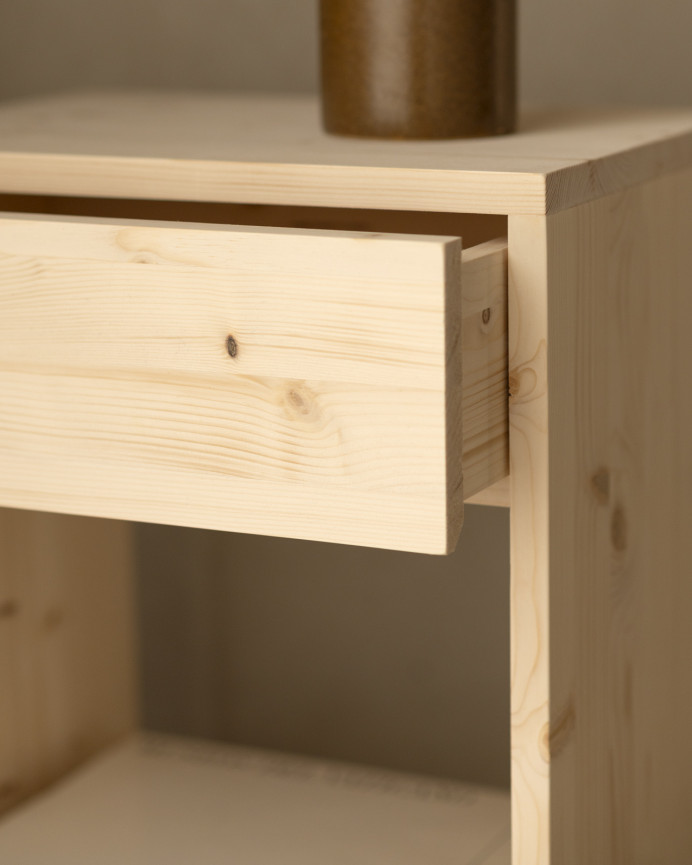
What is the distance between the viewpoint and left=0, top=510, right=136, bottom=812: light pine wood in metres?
1.18

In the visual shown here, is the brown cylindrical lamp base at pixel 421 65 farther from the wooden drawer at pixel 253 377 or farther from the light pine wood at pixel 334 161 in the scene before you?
the wooden drawer at pixel 253 377

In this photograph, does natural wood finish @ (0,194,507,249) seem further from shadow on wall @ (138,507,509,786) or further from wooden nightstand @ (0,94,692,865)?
shadow on wall @ (138,507,509,786)

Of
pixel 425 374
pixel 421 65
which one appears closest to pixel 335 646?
pixel 421 65

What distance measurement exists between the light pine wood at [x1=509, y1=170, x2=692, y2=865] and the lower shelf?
162 millimetres

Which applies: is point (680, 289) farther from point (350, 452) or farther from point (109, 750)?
point (109, 750)

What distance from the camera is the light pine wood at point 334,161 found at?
31.4 inches

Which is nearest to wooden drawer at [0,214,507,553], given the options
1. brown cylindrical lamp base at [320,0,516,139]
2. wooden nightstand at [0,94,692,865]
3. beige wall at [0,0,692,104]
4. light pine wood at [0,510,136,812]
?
wooden nightstand at [0,94,692,865]

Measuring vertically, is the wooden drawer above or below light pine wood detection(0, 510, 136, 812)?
above

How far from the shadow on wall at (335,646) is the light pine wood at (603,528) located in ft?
1.24

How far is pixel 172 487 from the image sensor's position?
77 centimetres

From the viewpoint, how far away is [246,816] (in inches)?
44.5

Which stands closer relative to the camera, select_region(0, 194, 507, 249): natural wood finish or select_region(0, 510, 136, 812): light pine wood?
select_region(0, 194, 507, 249): natural wood finish

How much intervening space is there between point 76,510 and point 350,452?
0.18m

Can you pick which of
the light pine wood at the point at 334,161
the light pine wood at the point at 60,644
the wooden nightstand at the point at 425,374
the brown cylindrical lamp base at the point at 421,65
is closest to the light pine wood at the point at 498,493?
the wooden nightstand at the point at 425,374
